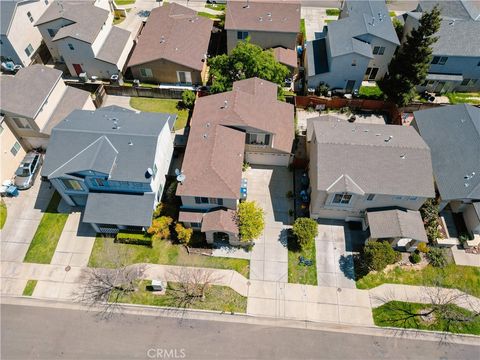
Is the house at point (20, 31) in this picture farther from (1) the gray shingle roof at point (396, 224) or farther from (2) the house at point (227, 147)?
(1) the gray shingle roof at point (396, 224)

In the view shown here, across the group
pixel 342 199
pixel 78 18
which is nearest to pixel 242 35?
pixel 78 18

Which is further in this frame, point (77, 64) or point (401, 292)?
point (77, 64)

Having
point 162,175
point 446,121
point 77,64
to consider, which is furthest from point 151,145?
point 446,121

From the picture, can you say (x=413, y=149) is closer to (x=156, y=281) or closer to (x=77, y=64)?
(x=156, y=281)

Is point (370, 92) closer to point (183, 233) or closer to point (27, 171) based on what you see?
point (183, 233)

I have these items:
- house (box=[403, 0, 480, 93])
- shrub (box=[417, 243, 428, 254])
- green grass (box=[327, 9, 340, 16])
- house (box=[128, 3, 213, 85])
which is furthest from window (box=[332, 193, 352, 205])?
green grass (box=[327, 9, 340, 16])
